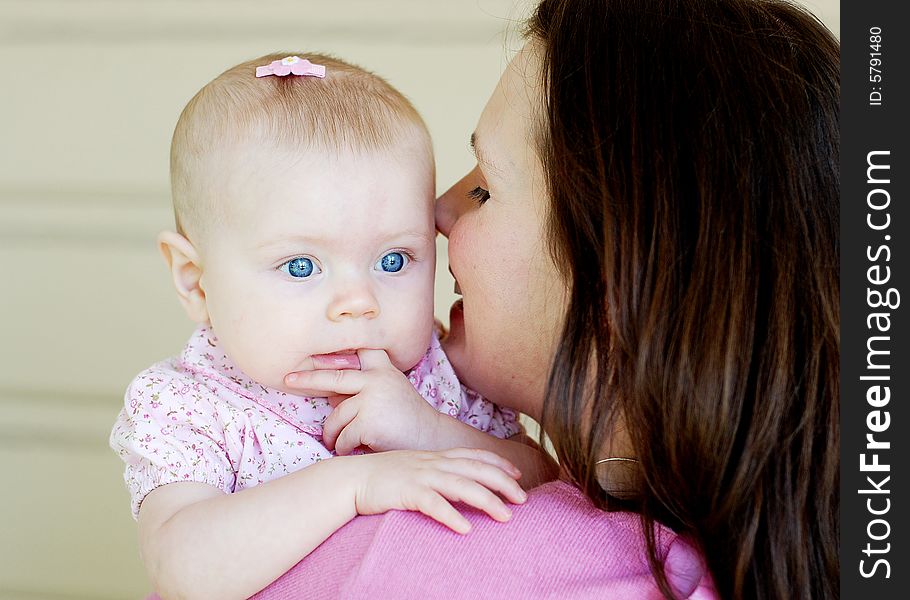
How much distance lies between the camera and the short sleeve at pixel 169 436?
1163 millimetres

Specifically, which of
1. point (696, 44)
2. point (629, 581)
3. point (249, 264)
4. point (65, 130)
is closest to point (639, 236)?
point (696, 44)

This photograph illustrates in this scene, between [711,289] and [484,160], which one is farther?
[484,160]

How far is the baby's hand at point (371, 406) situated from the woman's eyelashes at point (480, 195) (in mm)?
235

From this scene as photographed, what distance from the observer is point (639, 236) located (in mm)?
1012

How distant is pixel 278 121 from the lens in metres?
1.22

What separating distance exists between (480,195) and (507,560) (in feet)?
1.70

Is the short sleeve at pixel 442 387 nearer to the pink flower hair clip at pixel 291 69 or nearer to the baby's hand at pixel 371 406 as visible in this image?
the baby's hand at pixel 371 406

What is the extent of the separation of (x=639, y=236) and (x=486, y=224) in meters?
0.28

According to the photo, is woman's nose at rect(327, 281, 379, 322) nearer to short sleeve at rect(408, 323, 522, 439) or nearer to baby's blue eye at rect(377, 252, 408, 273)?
baby's blue eye at rect(377, 252, 408, 273)

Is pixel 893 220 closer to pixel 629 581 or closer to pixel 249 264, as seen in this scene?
pixel 629 581

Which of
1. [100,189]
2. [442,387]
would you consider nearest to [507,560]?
[442,387]

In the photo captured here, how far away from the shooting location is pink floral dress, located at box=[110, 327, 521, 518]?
117 centimetres

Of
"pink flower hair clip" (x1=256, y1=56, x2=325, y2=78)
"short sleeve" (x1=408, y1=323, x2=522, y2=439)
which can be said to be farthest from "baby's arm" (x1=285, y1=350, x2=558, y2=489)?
"pink flower hair clip" (x1=256, y1=56, x2=325, y2=78)

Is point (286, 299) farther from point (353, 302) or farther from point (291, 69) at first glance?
point (291, 69)
